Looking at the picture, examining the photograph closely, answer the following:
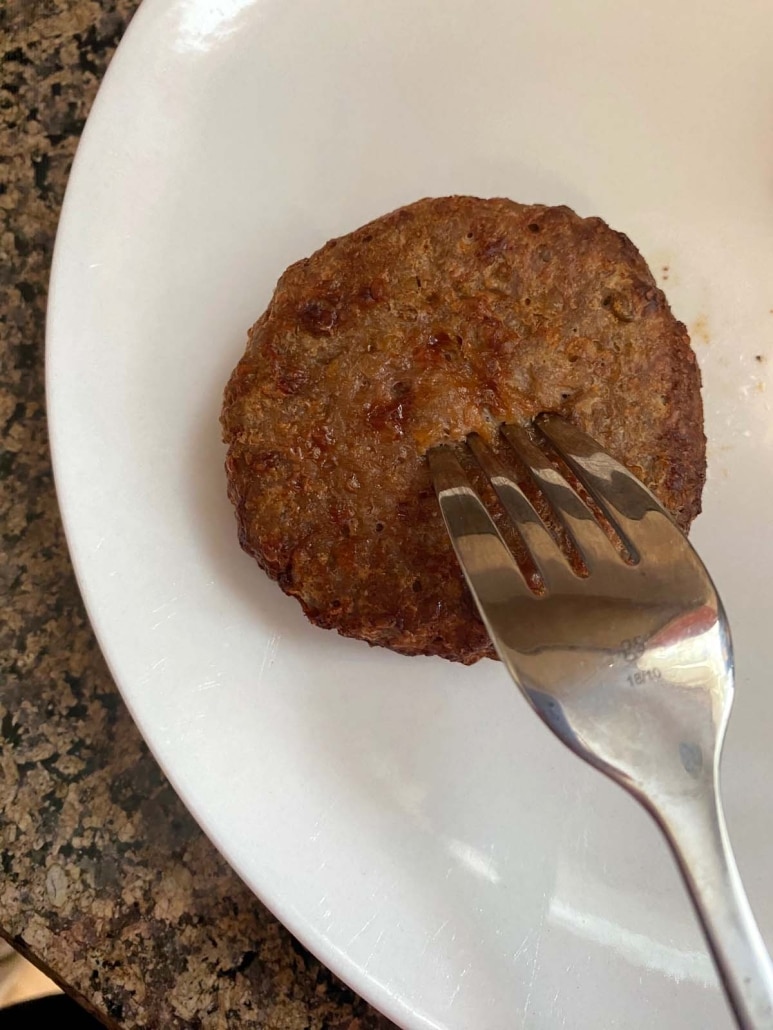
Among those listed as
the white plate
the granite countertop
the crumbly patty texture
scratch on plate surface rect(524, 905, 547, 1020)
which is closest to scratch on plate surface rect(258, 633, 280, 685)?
the white plate

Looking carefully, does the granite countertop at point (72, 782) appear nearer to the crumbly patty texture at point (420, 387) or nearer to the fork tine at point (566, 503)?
the crumbly patty texture at point (420, 387)

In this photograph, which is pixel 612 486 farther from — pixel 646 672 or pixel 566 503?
pixel 646 672

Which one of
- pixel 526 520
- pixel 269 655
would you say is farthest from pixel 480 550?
pixel 269 655

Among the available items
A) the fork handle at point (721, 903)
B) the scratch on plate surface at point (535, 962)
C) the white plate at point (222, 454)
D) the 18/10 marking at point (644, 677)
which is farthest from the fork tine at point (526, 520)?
the scratch on plate surface at point (535, 962)

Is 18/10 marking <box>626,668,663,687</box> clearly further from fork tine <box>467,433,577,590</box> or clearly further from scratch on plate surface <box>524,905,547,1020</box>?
scratch on plate surface <box>524,905,547,1020</box>

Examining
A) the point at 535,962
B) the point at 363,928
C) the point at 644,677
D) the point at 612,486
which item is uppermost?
the point at 612,486

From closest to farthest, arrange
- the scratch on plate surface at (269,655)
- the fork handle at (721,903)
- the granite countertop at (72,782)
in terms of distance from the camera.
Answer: the fork handle at (721,903) → the scratch on plate surface at (269,655) → the granite countertop at (72,782)

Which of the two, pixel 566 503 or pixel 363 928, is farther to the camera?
pixel 363 928
